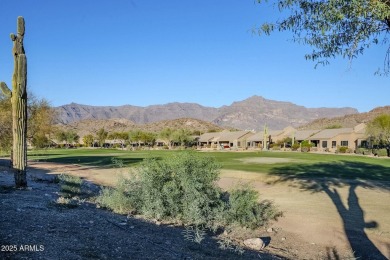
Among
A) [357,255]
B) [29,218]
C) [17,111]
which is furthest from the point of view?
[17,111]

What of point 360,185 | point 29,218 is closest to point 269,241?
point 29,218

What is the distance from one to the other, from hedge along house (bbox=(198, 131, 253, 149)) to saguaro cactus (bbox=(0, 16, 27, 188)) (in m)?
88.4

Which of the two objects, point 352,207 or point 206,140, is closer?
point 352,207

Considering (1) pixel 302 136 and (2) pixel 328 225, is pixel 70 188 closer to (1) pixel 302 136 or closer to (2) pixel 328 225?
(2) pixel 328 225

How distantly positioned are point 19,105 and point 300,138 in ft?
281

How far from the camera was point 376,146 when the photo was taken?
7044 centimetres

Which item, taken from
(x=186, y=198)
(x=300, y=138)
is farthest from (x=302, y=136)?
(x=186, y=198)

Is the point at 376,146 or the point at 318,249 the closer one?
the point at 318,249

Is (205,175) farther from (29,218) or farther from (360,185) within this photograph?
(360,185)

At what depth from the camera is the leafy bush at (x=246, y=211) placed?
11.6 meters

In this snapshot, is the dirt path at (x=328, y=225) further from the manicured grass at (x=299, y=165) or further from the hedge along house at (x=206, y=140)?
the hedge along house at (x=206, y=140)

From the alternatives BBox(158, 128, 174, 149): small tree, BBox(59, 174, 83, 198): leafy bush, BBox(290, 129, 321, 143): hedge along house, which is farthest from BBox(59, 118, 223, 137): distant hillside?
BBox(59, 174, 83, 198): leafy bush

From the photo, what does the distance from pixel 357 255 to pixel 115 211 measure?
680cm

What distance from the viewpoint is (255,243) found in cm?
966
